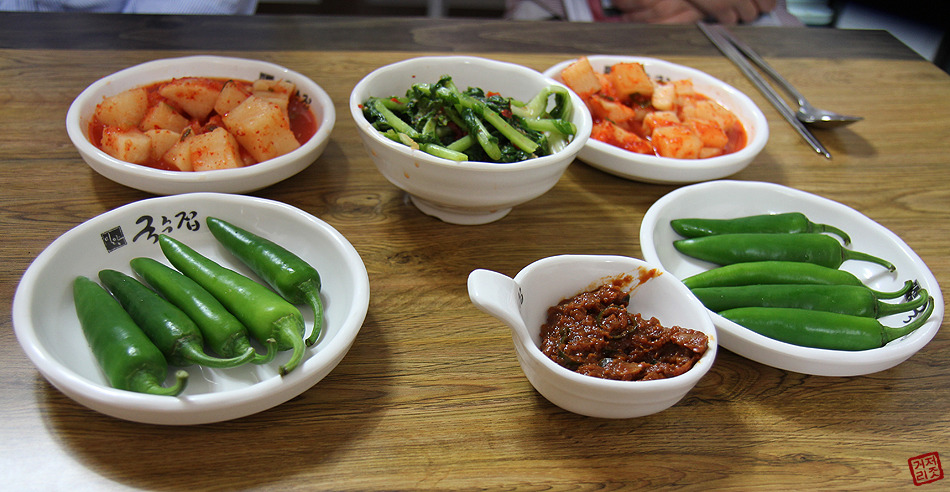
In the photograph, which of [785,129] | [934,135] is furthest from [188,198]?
[934,135]

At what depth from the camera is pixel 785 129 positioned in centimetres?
210

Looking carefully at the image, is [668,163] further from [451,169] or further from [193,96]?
[193,96]

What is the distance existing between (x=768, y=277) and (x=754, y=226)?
213 millimetres

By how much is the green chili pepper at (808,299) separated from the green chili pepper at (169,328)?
2.98ft

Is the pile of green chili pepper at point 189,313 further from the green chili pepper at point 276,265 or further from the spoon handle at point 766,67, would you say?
the spoon handle at point 766,67

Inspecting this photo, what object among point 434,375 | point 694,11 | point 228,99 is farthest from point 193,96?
point 694,11

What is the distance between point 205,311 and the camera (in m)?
1.07

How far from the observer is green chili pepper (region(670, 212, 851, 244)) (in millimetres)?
1502

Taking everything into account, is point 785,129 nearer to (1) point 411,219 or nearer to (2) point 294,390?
(1) point 411,219

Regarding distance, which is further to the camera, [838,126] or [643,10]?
[643,10]

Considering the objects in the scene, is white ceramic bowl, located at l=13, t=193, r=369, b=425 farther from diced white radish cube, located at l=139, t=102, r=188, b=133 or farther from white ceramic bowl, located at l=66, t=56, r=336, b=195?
diced white radish cube, located at l=139, t=102, r=188, b=133

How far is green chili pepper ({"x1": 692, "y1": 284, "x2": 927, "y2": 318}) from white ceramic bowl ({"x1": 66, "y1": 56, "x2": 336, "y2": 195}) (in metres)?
0.98

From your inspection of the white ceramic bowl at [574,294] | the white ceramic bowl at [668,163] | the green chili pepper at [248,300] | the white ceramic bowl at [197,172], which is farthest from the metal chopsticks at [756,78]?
the green chili pepper at [248,300]

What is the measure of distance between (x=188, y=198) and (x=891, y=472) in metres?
1.42
